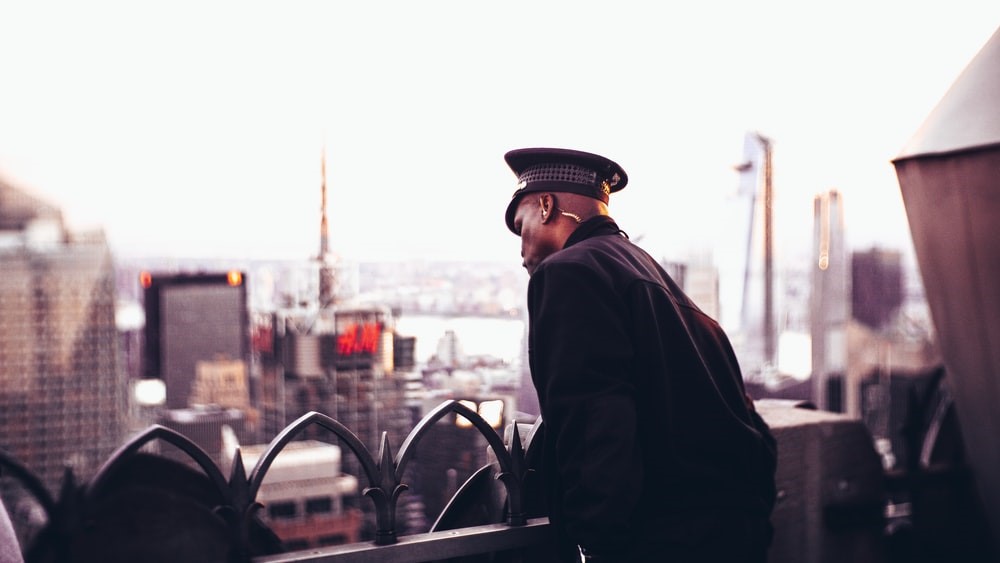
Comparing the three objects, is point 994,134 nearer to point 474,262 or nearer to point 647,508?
point 647,508

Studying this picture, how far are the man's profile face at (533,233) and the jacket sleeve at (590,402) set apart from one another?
352mm

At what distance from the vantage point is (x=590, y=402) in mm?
1859

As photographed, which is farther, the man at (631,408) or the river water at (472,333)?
the river water at (472,333)

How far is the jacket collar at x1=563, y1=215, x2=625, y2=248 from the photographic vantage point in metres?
2.25

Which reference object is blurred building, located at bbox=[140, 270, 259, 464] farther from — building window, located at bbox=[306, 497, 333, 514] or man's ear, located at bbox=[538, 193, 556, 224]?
man's ear, located at bbox=[538, 193, 556, 224]

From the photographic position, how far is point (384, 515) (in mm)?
2135

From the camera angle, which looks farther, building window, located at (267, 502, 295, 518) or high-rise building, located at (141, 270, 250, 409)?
high-rise building, located at (141, 270, 250, 409)

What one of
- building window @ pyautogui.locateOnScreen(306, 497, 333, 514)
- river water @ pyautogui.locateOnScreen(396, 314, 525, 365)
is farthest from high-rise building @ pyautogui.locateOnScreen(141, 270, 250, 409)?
river water @ pyautogui.locateOnScreen(396, 314, 525, 365)

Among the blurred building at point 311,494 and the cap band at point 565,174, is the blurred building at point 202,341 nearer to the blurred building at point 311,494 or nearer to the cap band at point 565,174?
the blurred building at point 311,494

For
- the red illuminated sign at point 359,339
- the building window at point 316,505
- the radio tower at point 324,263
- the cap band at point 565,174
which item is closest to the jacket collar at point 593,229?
the cap band at point 565,174

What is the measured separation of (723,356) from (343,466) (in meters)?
66.0

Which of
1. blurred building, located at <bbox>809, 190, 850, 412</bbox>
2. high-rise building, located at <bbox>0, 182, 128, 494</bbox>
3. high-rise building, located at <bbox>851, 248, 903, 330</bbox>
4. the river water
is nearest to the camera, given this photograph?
the river water

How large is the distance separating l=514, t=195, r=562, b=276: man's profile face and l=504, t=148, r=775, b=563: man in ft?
0.09

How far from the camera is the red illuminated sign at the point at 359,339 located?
7094 cm
